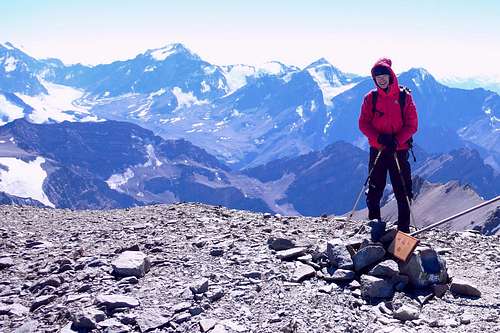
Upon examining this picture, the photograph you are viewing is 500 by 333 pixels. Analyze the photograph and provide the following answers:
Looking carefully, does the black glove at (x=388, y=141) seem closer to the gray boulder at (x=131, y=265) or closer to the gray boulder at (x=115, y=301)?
the gray boulder at (x=131, y=265)

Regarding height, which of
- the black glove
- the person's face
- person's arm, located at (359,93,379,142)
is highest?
the person's face

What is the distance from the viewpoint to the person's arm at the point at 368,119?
14273mm

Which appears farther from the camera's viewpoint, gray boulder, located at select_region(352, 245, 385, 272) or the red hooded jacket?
the red hooded jacket

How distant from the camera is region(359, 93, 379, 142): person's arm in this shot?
1427 centimetres

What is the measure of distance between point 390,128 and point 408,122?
47 centimetres

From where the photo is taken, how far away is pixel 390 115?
14.1 metres

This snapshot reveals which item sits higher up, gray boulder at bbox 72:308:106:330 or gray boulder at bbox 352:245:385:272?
gray boulder at bbox 352:245:385:272

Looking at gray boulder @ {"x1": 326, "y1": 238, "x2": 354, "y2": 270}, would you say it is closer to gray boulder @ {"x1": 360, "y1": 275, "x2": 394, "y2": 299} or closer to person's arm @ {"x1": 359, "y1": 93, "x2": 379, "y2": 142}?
gray boulder @ {"x1": 360, "y1": 275, "x2": 394, "y2": 299}

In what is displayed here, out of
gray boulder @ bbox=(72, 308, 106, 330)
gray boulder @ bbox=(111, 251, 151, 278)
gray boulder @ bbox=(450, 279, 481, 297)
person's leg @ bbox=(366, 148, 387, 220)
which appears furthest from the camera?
person's leg @ bbox=(366, 148, 387, 220)

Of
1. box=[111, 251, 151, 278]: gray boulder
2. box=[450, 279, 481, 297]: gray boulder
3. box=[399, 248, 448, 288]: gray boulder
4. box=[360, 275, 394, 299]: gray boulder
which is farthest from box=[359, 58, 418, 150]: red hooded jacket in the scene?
box=[111, 251, 151, 278]: gray boulder

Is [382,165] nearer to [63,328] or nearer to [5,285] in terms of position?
[63,328]

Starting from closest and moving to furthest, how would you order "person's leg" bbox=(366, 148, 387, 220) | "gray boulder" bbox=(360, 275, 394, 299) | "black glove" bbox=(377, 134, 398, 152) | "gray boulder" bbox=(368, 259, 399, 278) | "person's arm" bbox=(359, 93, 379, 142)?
"gray boulder" bbox=(360, 275, 394, 299) → "gray boulder" bbox=(368, 259, 399, 278) → "black glove" bbox=(377, 134, 398, 152) → "person's arm" bbox=(359, 93, 379, 142) → "person's leg" bbox=(366, 148, 387, 220)

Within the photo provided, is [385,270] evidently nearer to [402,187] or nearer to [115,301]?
[402,187]

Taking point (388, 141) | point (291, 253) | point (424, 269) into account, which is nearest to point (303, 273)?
point (291, 253)
